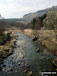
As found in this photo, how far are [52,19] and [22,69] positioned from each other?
44053 mm

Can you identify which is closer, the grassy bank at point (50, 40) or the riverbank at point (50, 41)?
the riverbank at point (50, 41)

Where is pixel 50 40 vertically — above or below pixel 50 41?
above

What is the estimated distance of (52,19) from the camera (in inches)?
2601

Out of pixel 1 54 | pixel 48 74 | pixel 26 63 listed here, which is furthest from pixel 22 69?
pixel 1 54

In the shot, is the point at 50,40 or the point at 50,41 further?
the point at 50,40

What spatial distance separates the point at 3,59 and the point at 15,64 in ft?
17.0

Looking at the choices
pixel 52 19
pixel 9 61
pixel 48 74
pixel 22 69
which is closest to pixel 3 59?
pixel 9 61

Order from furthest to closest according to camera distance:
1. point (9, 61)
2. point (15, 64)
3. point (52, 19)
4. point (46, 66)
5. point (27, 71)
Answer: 1. point (52, 19)
2. point (9, 61)
3. point (15, 64)
4. point (46, 66)
5. point (27, 71)

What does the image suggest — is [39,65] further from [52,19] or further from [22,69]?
[52,19]

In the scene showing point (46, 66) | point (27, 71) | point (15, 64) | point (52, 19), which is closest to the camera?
point (27, 71)

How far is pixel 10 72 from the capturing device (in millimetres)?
25781

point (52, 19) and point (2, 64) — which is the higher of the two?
point (52, 19)

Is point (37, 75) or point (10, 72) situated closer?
point (37, 75)

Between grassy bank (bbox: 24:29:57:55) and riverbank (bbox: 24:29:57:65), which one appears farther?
grassy bank (bbox: 24:29:57:55)
